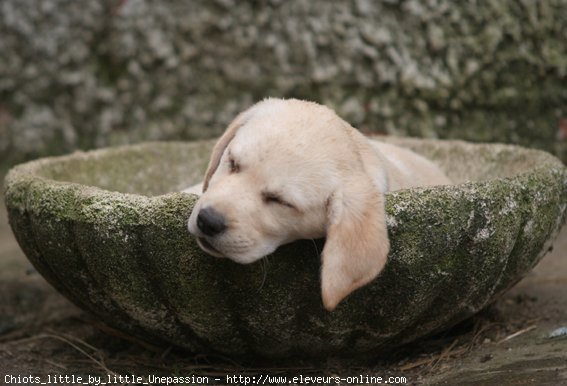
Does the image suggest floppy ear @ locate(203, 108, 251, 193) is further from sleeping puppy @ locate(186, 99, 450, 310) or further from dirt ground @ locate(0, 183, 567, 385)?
dirt ground @ locate(0, 183, 567, 385)

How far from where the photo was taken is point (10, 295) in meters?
4.33

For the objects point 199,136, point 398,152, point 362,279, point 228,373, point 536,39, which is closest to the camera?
point 362,279

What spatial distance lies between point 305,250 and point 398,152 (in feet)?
4.20

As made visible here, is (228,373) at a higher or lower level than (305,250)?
lower

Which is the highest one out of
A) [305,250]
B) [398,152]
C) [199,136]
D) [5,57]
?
[305,250]

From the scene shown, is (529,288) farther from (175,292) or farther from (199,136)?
(199,136)

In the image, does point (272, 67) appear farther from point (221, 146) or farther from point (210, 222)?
point (210, 222)

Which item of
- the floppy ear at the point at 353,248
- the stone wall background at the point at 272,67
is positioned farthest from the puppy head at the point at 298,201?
the stone wall background at the point at 272,67

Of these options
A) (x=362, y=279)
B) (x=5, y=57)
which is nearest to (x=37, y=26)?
(x=5, y=57)

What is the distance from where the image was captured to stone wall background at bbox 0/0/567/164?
5.76 meters

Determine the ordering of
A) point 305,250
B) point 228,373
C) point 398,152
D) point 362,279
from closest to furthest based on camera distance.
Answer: point 362,279 → point 305,250 → point 228,373 → point 398,152

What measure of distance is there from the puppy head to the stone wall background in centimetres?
278

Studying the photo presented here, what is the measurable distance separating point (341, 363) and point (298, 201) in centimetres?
77

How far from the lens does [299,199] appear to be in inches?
114
